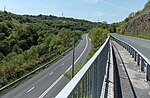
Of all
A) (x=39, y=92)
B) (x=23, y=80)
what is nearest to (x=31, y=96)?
(x=39, y=92)

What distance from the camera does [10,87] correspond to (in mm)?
45031

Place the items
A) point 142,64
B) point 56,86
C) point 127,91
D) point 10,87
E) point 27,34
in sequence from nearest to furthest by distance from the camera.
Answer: point 127,91 < point 142,64 < point 10,87 < point 56,86 < point 27,34

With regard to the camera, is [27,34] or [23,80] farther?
[27,34]

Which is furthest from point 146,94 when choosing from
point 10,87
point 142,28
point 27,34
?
point 27,34

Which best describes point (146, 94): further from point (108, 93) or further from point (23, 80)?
point (23, 80)

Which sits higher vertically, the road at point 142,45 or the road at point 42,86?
the road at point 142,45

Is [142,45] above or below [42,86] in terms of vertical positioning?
above

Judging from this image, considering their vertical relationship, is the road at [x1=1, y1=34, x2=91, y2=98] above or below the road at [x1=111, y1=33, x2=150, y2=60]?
below

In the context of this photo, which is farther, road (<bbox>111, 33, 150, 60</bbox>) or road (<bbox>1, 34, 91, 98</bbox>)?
road (<bbox>1, 34, 91, 98</bbox>)

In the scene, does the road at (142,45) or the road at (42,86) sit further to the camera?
the road at (42,86)

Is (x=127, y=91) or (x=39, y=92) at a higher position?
(x=127, y=91)

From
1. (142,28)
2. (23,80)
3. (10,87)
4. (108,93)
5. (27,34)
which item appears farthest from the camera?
(27,34)

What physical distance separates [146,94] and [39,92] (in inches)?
1482

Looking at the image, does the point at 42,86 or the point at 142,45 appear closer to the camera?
the point at 142,45
